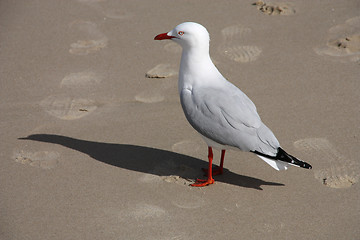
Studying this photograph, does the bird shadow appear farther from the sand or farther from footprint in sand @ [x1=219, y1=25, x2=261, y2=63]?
footprint in sand @ [x1=219, y1=25, x2=261, y2=63]

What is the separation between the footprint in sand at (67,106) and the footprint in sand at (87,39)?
1.10 metres

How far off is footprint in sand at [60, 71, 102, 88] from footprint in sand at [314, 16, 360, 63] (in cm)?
308

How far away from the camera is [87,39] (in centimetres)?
705

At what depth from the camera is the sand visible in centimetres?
423

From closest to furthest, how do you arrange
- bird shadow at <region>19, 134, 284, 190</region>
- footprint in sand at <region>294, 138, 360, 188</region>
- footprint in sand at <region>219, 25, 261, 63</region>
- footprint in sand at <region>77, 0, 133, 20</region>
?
footprint in sand at <region>294, 138, 360, 188</region>, bird shadow at <region>19, 134, 284, 190</region>, footprint in sand at <region>219, 25, 261, 63</region>, footprint in sand at <region>77, 0, 133, 20</region>

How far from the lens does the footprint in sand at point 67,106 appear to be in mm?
5680

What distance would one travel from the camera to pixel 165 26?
23.7ft

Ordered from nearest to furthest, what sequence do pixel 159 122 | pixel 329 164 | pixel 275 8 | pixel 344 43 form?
pixel 329 164
pixel 159 122
pixel 344 43
pixel 275 8

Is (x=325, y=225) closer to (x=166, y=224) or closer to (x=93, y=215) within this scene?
(x=166, y=224)

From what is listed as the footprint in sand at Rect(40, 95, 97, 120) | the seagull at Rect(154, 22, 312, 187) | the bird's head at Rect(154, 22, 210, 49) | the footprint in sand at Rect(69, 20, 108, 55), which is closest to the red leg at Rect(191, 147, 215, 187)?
the seagull at Rect(154, 22, 312, 187)

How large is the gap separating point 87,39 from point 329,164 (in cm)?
400

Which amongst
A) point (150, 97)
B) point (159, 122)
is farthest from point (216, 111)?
point (150, 97)

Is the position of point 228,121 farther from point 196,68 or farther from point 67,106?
point 67,106

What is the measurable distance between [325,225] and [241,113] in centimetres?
122
